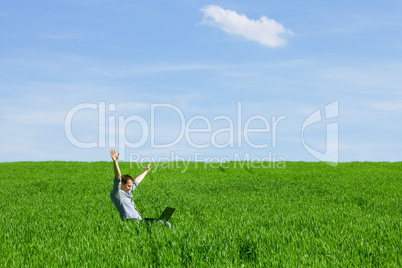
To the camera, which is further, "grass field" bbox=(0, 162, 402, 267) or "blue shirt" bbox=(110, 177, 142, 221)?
"blue shirt" bbox=(110, 177, 142, 221)

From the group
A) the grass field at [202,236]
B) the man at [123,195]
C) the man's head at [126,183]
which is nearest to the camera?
the grass field at [202,236]

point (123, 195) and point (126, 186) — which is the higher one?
point (126, 186)

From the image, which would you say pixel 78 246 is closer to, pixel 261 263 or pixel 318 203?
pixel 261 263

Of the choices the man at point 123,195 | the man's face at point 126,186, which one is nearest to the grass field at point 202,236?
the man at point 123,195

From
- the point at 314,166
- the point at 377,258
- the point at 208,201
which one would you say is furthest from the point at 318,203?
the point at 314,166

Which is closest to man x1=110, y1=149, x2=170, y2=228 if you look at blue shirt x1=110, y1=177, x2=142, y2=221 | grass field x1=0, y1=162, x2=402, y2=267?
blue shirt x1=110, y1=177, x2=142, y2=221

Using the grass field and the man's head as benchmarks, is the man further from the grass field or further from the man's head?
the grass field

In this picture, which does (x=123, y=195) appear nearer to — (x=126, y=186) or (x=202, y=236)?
(x=126, y=186)

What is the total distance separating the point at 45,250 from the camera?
7.57m

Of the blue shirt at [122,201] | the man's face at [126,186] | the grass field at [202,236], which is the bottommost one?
the grass field at [202,236]

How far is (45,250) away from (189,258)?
297 centimetres

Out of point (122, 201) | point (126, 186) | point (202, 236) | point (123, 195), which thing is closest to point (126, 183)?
point (126, 186)

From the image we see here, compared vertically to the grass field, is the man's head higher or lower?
higher

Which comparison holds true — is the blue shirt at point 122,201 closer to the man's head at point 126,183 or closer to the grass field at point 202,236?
the man's head at point 126,183
